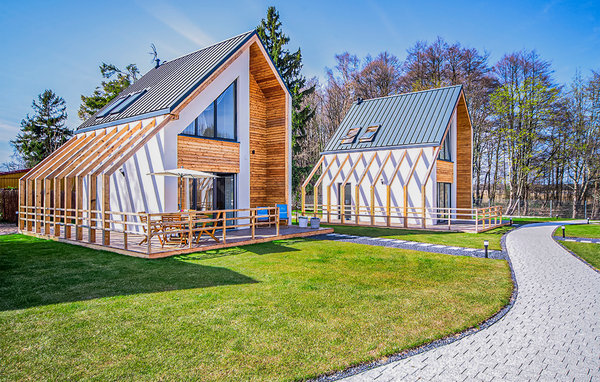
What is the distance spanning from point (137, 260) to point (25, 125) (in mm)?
30955

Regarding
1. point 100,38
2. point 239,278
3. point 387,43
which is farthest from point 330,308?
point 387,43

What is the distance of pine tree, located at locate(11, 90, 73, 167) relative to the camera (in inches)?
1236

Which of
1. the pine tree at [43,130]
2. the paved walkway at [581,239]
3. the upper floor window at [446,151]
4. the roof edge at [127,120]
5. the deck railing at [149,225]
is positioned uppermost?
the pine tree at [43,130]

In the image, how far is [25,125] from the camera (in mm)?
31578

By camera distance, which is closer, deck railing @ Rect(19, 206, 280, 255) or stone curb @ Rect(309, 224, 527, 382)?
stone curb @ Rect(309, 224, 527, 382)

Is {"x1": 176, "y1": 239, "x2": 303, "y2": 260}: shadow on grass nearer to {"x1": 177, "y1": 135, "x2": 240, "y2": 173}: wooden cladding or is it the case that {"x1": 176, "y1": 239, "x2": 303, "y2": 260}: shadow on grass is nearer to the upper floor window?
{"x1": 177, "y1": 135, "x2": 240, "y2": 173}: wooden cladding

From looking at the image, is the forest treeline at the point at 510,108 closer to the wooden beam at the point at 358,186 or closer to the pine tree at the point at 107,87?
the wooden beam at the point at 358,186

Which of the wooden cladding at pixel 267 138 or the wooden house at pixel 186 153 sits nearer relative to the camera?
the wooden house at pixel 186 153

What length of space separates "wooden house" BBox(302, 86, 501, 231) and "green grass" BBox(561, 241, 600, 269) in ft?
15.6

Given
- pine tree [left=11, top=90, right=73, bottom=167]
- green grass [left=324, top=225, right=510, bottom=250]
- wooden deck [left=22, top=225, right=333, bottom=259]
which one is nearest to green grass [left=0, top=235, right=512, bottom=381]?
wooden deck [left=22, top=225, right=333, bottom=259]

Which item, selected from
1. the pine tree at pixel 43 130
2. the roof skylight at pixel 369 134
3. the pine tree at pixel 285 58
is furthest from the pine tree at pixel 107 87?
the roof skylight at pixel 369 134

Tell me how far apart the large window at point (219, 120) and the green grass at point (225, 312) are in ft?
18.7

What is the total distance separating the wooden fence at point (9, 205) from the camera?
18.3m

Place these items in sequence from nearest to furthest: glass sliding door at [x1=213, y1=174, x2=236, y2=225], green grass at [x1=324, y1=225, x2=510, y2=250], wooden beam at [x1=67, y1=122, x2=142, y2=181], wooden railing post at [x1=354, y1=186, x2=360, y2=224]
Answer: wooden beam at [x1=67, y1=122, x2=142, y2=181], green grass at [x1=324, y1=225, x2=510, y2=250], glass sliding door at [x1=213, y1=174, x2=236, y2=225], wooden railing post at [x1=354, y1=186, x2=360, y2=224]
